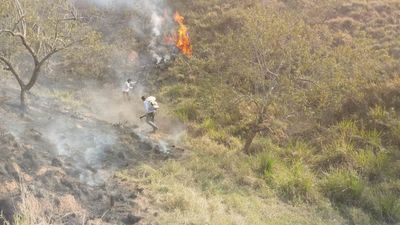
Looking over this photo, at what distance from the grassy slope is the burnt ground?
650 mm

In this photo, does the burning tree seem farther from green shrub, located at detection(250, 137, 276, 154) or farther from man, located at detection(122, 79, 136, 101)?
green shrub, located at detection(250, 137, 276, 154)

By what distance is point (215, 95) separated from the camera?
1538 cm

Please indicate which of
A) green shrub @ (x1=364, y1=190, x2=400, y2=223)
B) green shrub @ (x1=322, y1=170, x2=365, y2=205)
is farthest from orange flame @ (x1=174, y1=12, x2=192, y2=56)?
green shrub @ (x1=364, y1=190, x2=400, y2=223)

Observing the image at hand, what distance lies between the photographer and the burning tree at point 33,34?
456 inches

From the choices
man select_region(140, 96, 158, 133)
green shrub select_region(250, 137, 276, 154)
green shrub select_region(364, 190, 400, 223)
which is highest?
man select_region(140, 96, 158, 133)

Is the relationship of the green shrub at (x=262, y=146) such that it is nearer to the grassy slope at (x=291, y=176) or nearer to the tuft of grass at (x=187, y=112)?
the grassy slope at (x=291, y=176)

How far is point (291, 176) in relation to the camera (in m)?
10.8

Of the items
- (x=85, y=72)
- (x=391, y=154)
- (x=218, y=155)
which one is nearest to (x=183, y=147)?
(x=218, y=155)

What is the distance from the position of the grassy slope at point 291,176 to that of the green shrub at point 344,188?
21 mm

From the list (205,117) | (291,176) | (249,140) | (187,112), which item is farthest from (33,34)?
(291,176)

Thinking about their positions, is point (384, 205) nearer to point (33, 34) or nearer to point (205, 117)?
point (205, 117)

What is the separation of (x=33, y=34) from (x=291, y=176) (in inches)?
320

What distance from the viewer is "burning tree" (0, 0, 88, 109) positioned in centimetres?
1159

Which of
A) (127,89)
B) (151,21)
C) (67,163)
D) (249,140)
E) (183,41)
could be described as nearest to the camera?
(67,163)
